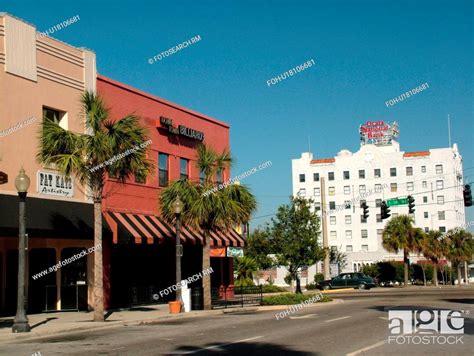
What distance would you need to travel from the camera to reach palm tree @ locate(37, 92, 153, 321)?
73.0ft

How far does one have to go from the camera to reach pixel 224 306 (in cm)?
3170

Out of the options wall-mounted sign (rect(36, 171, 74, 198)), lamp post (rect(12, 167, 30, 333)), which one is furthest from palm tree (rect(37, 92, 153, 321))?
wall-mounted sign (rect(36, 171, 74, 198))

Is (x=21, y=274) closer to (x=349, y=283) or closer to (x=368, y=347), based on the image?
(x=368, y=347)

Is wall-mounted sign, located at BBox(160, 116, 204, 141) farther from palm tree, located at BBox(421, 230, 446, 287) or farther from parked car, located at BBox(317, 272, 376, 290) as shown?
palm tree, located at BBox(421, 230, 446, 287)

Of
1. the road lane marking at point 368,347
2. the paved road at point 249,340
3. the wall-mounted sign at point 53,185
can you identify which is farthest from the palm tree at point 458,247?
the road lane marking at point 368,347

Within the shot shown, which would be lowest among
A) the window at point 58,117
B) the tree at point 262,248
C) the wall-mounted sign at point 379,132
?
the tree at point 262,248

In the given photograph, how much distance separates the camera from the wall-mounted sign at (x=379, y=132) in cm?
11972

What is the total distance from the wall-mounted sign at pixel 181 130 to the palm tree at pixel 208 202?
15.7ft

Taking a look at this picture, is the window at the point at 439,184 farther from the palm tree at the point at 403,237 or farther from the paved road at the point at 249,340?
the paved road at the point at 249,340

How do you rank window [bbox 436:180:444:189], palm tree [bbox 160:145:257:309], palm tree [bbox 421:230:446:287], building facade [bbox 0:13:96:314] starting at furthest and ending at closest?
1. window [bbox 436:180:444:189]
2. palm tree [bbox 421:230:446:287]
3. palm tree [bbox 160:145:257:309]
4. building facade [bbox 0:13:96:314]

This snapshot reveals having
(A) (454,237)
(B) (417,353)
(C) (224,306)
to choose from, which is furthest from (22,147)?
(A) (454,237)

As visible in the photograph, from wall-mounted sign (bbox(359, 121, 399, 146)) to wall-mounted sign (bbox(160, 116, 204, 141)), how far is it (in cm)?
8707

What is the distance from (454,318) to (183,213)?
12086mm

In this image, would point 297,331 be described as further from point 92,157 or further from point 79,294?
point 79,294
